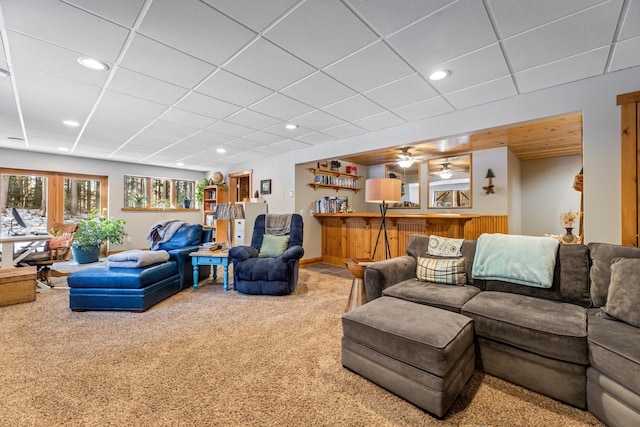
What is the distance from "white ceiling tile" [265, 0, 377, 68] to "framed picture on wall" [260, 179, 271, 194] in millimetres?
3881

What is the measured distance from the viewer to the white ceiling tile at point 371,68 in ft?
6.94

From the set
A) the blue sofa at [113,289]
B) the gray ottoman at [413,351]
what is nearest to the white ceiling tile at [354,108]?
the gray ottoman at [413,351]

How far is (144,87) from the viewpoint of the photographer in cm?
268

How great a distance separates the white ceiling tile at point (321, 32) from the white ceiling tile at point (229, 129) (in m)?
2.02

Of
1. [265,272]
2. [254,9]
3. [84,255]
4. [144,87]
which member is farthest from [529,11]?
[84,255]

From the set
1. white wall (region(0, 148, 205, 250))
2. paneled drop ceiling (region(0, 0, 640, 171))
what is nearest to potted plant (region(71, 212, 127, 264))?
white wall (region(0, 148, 205, 250))

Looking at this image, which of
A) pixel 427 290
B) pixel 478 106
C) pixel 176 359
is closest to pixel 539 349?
pixel 427 290

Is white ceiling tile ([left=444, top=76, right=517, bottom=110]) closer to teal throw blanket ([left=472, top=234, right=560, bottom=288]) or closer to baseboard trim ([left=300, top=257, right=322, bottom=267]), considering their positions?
teal throw blanket ([left=472, top=234, right=560, bottom=288])

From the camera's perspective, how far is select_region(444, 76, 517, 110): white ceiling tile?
2.62 meters

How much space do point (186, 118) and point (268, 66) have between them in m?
1.83

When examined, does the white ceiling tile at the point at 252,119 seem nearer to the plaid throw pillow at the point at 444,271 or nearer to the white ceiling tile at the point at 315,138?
the white ceiling tile at the point at 315,138

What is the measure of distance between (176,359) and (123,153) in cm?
535

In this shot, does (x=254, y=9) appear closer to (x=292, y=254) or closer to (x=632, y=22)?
(x=632, y=22)

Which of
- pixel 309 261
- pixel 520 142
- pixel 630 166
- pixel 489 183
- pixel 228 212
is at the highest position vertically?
pixel 520 142
